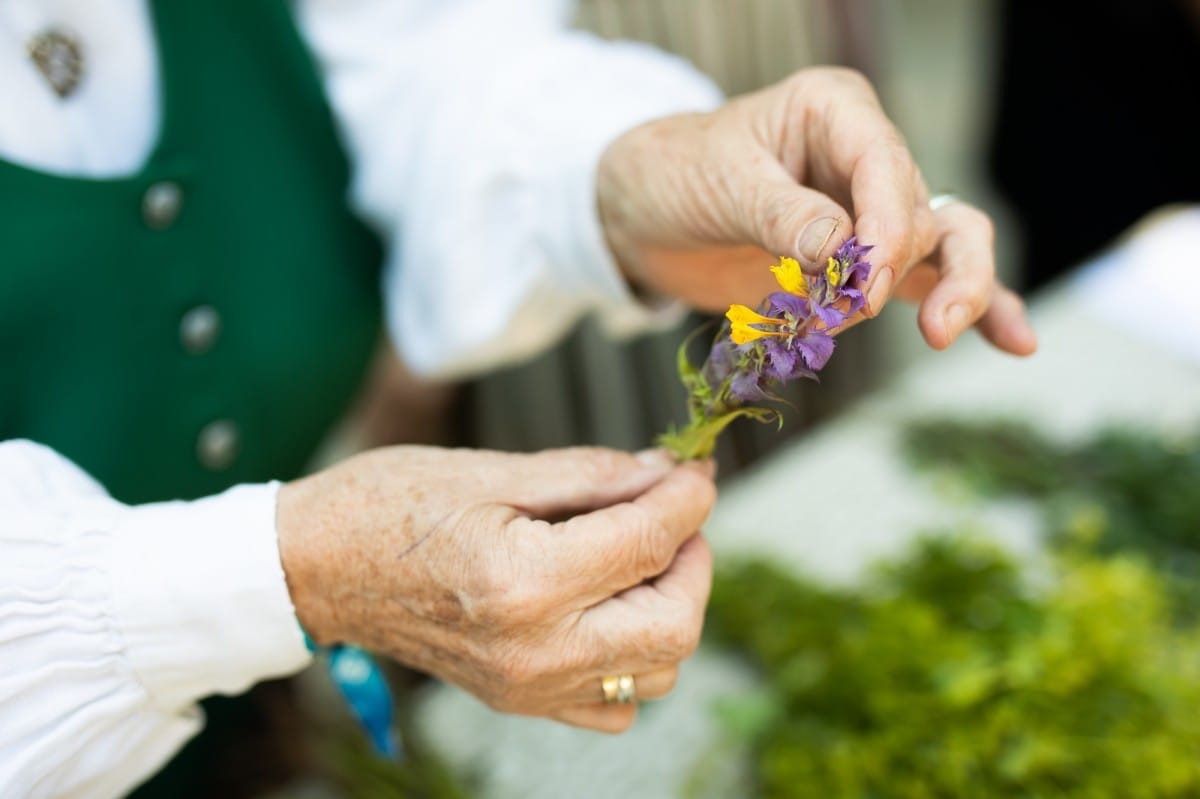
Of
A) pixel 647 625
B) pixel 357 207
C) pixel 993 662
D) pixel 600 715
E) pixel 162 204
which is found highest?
pixel 162 204

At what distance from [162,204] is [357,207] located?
0.86 ft

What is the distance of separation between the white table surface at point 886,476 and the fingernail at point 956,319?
→ 1.87 feet

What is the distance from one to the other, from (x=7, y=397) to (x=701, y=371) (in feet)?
1.67

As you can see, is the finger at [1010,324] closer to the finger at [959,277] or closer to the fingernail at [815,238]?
the finger at [959,277]

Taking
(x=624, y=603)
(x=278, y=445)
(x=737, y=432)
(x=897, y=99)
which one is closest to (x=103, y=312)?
(x=278, y=445)

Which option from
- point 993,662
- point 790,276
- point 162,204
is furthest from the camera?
point 993,662

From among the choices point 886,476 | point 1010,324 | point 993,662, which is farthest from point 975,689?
point 886,476

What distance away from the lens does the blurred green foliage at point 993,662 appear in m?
0.84

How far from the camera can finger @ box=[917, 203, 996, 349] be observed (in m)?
0.57

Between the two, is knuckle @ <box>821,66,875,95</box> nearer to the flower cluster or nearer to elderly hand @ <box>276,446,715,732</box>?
the flower cluster

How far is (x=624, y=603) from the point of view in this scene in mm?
600

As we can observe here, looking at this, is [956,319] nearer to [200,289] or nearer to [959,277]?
[959,277]

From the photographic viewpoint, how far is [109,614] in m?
0.57

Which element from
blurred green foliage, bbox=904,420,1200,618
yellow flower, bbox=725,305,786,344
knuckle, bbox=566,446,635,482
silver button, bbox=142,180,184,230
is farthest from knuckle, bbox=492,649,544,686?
blurred green foliage, bbox=904,420,1200,618
